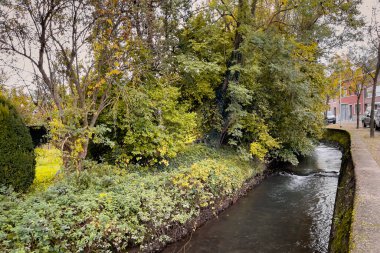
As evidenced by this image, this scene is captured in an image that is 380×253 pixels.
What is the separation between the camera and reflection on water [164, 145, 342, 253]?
6.27 m

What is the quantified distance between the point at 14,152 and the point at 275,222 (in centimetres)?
650

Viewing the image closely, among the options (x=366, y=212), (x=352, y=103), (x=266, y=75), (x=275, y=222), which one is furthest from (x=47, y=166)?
(x=352, y=103)

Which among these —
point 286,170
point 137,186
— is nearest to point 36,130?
point 137,186

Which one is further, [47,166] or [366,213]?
[47,166]

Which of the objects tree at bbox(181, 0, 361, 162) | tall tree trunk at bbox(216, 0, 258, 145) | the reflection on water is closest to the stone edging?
the reflection on water

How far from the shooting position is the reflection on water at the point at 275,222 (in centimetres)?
627

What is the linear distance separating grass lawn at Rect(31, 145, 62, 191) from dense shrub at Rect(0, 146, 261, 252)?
1037mm

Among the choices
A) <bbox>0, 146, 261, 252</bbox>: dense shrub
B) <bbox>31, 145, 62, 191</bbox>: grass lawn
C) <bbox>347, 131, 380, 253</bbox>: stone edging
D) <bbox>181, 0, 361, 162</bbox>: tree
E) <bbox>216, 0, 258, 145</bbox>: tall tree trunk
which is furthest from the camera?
<bbox>216, 0, 258, 145</bbox>: tall tree trunk

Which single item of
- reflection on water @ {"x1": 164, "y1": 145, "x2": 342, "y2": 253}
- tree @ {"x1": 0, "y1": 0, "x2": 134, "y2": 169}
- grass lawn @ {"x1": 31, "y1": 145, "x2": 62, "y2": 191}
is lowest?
reflection on water @ {"x1": 164, "y1": 145, "x2": 342, "y2": 253}

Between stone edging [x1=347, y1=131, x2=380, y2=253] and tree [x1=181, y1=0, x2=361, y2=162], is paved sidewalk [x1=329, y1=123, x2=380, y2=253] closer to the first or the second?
stone edging [x1=347, y1=131, x2=380, y2=253]

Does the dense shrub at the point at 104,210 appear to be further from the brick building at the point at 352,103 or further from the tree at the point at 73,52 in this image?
the brick building at the point at 352,103

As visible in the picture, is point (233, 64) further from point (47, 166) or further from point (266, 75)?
point (47, 166)

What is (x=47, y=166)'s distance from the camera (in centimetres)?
1001

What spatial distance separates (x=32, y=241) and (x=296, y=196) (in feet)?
28.8
